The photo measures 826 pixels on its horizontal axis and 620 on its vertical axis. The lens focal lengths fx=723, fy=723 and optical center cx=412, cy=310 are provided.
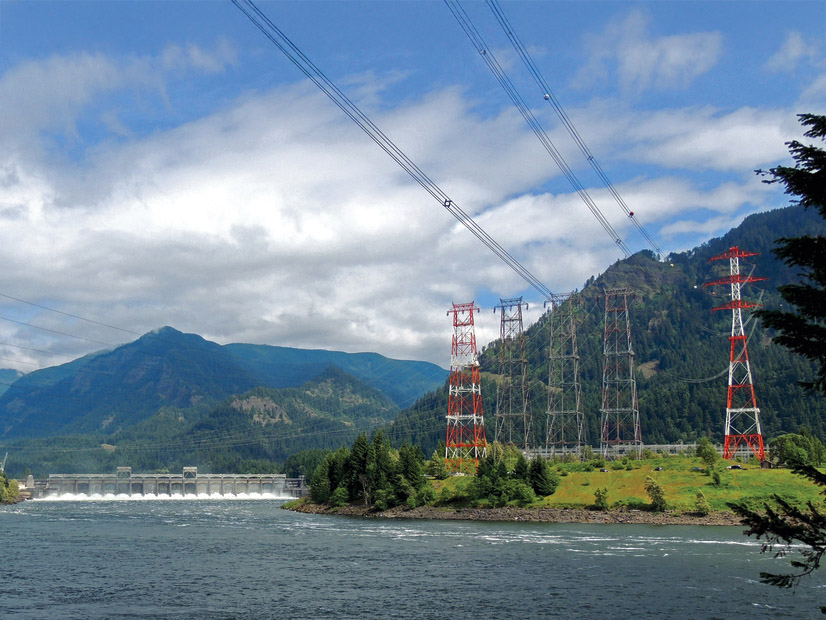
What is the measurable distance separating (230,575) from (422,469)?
288 feet

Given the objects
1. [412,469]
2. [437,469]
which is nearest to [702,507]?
[412,469]

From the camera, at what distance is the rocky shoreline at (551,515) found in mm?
119875

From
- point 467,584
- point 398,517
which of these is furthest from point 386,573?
point 398,517

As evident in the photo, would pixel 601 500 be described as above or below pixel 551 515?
above

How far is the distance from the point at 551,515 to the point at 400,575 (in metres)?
66.6

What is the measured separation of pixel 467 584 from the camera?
64312mm

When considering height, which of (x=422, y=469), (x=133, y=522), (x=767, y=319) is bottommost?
(x=133, y=522)

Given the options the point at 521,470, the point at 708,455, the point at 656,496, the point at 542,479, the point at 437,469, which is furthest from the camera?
the point at 437,469

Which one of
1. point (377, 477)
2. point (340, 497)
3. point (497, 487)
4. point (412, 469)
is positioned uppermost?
point (412, 469)

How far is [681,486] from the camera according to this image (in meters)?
132

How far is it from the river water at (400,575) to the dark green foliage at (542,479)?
26154mm

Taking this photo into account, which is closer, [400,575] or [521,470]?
[400,575]

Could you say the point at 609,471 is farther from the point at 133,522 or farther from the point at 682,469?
the point at 133,522

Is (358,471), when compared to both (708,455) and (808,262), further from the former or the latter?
(808,262)
